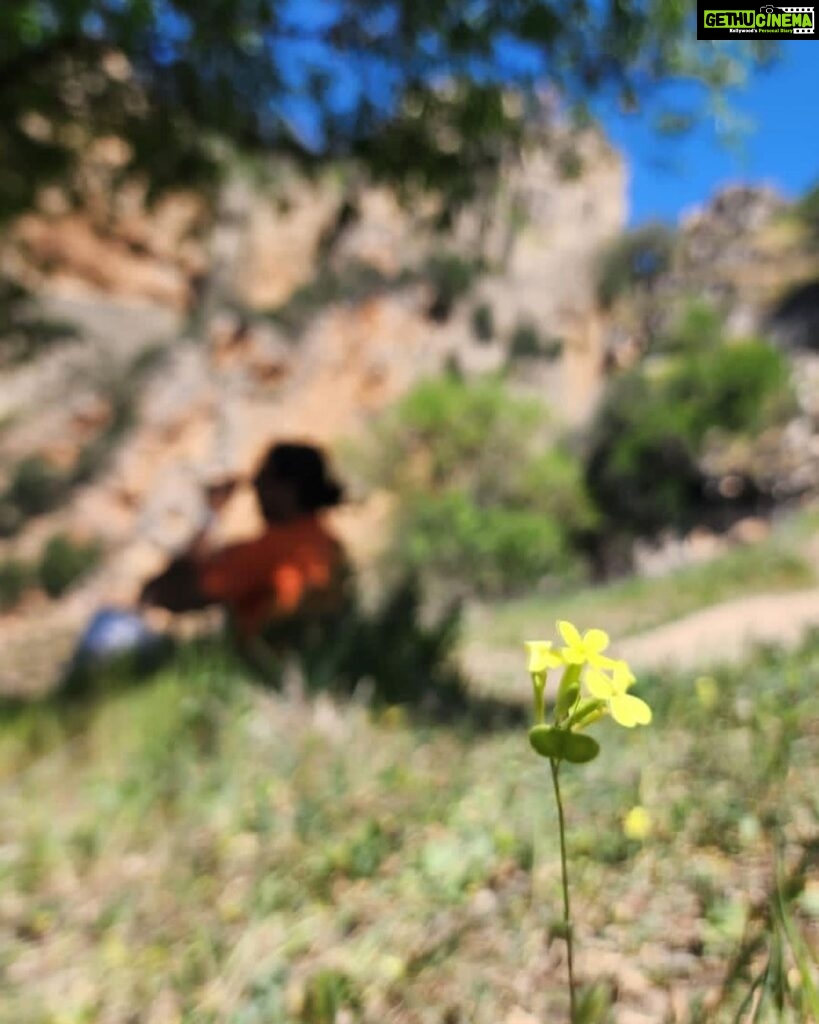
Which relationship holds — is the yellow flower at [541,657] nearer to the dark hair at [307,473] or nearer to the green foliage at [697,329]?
the dark hair at [307,473]

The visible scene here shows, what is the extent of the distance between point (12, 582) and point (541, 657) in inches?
787

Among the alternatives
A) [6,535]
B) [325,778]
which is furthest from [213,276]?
[325,778]

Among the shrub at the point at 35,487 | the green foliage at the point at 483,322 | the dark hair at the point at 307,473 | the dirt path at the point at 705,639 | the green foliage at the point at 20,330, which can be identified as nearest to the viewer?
the dirt path at the point at 705,639

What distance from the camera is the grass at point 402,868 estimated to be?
1.15 metres

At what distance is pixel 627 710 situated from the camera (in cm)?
70

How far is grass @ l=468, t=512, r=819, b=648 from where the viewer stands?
6.68 meters

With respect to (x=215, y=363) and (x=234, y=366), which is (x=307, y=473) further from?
(x=215, y=363)

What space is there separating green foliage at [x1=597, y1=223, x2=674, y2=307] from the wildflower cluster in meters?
33.5

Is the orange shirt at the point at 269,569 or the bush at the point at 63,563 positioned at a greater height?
the bush at the point at 63,563

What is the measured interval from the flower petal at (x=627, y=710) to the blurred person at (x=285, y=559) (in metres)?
2.99

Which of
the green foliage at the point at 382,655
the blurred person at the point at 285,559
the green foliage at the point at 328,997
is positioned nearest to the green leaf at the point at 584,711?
the green foliage at the point at 328,997

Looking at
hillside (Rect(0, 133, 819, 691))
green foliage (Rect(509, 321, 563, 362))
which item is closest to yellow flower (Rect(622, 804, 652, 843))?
hillside (Rect(0, 133, 819, 691))

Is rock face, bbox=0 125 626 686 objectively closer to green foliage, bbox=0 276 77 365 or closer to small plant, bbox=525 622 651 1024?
green foliage, bbox=0 276 77 365

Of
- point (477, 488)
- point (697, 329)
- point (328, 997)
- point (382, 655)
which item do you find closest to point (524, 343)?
point (697, 329)
